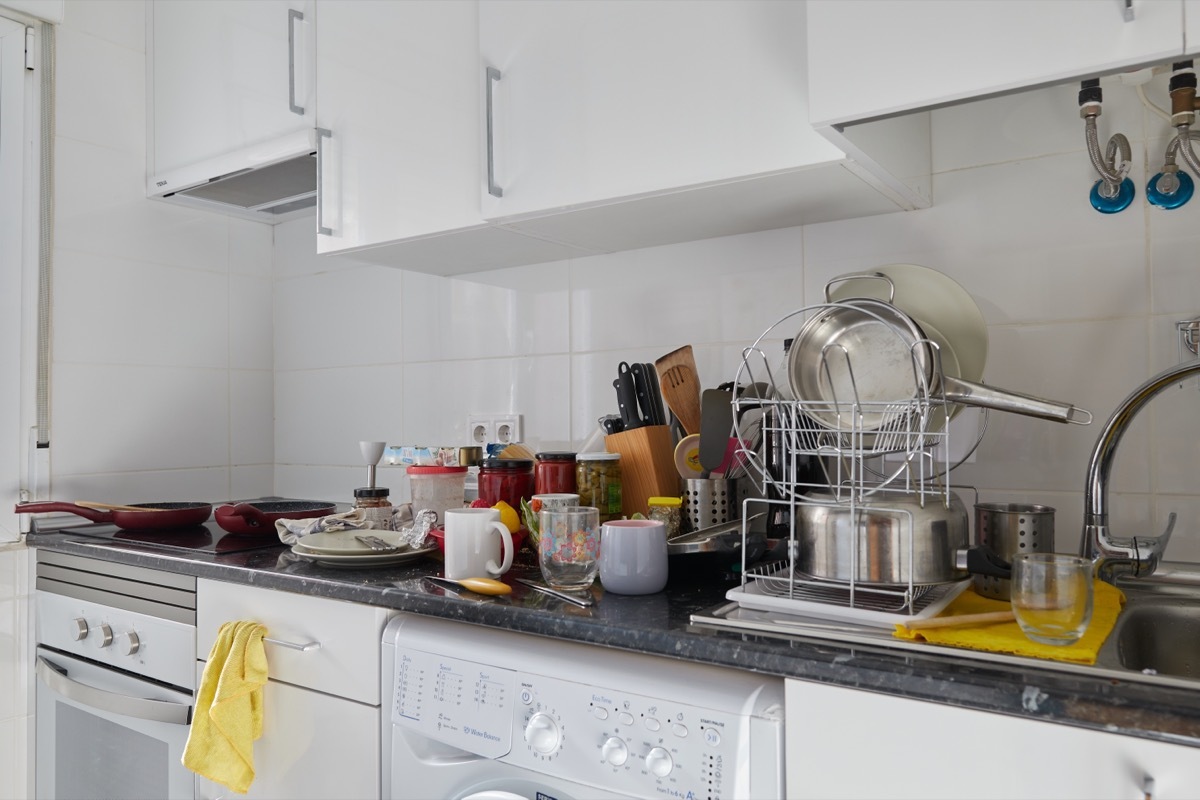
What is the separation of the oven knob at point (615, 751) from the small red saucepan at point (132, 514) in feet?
4.34

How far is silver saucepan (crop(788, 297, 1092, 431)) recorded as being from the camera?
38.1 inches

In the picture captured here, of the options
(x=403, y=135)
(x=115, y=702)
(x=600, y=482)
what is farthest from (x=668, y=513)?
(x=115, y=702)

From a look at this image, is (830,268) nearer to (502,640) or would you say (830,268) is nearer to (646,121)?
(646,121)

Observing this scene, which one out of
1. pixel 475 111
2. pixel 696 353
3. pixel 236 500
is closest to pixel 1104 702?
pixel 696 353

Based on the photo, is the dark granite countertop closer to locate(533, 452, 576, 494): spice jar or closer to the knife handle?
locate(533, 452, 576, 494): spice jar

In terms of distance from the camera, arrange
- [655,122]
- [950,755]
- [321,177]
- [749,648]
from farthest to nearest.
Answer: [321,177] < [655,122] < [749,648] < [950,755]

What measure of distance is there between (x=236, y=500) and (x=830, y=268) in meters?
1.75

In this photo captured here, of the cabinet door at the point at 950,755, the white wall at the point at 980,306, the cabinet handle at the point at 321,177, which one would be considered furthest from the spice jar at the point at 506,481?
the cabinet door at the point at 950,755

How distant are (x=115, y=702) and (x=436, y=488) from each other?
71cm

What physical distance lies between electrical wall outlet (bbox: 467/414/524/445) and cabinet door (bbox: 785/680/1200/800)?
1.12m

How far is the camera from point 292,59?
1753mm

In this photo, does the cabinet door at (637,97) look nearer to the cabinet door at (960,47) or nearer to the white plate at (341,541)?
the cabinet door at (960,47)

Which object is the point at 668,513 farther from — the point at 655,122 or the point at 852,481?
the point at 655,122

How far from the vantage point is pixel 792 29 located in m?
1.08
